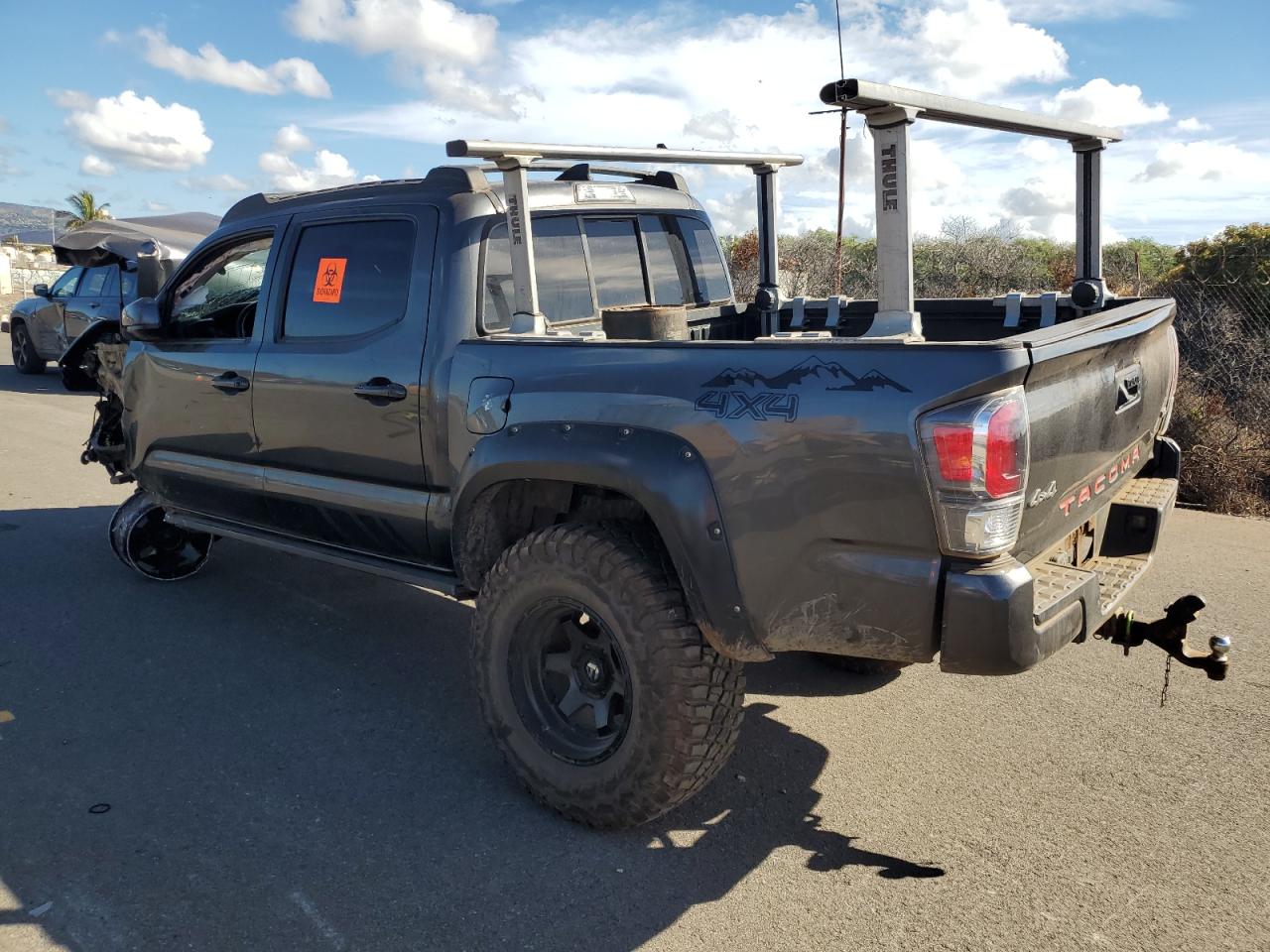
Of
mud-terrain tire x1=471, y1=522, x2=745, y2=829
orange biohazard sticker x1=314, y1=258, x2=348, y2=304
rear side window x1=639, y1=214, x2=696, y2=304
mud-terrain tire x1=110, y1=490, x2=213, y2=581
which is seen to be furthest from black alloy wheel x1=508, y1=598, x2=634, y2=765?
mud-terrain tire x1=110, y1=490, x2=213, y2=581

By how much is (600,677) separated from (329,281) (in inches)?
83.2

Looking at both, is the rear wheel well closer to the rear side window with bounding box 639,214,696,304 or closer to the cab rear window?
the cab rear window

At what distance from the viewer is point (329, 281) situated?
4305 mm

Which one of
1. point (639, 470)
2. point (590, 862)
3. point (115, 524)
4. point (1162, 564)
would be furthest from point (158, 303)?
point (1162, 564)

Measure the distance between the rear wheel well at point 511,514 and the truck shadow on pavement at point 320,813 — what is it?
0.76 meters

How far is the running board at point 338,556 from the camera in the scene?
389 cm

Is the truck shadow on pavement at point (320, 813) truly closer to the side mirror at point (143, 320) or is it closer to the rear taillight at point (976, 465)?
the rear taillight at point (976, 465)

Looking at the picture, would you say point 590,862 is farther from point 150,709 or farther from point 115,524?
point 115,524

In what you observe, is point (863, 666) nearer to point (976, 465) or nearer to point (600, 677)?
point (600, 677)

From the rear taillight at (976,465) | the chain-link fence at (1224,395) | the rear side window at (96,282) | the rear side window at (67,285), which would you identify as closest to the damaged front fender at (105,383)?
the rear taillight at (976,465)

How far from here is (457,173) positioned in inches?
157

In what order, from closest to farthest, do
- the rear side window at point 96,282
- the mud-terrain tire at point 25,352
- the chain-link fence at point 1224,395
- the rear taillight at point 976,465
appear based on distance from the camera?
the rear taillight at point 976,465 → the chain-link fence at point 1224,395 → the rear side window at point 96,282 → the mud-terrain tire at point 25,352

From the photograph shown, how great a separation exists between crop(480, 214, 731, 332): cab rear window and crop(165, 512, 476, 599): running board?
977 millimetres

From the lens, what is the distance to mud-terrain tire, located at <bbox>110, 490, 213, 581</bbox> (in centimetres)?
581
